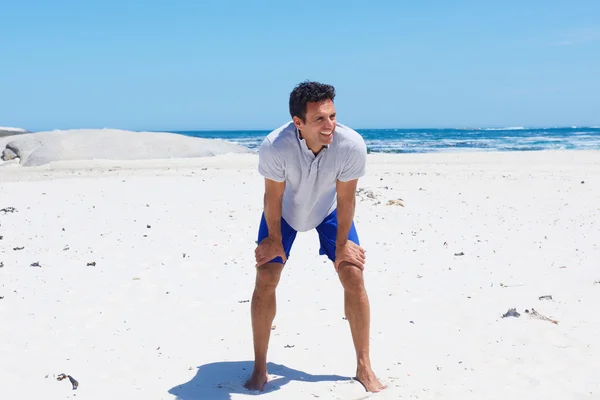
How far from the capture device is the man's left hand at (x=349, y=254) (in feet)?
11.9

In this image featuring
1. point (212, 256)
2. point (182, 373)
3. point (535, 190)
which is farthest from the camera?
point (535, 190)

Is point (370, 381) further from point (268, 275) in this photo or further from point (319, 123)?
point (319, 123)

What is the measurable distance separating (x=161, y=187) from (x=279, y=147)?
9.02 metres

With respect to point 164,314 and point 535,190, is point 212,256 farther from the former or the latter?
point 535,190

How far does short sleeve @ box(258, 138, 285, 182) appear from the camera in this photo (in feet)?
11.3

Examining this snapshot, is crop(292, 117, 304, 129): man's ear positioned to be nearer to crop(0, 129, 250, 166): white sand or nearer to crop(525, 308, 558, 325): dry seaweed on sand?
crop(525, 308, 558, 325): dry seaweed on sand

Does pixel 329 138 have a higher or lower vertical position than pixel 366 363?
higher

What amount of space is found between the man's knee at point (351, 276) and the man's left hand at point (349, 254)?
2 centimetres

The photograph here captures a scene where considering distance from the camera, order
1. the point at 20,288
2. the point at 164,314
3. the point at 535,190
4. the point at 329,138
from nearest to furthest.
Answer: the point at 329,138, the point at 164,314, the point at 20,288, the point at 535,190

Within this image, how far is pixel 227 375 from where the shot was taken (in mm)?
3908

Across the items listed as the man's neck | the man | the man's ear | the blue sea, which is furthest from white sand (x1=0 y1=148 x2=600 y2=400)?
the blue sea

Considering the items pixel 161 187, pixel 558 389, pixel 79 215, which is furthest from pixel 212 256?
pixel 161 187

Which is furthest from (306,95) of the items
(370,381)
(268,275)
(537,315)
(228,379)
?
(537,315)

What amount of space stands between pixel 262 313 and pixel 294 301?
1710 mm
